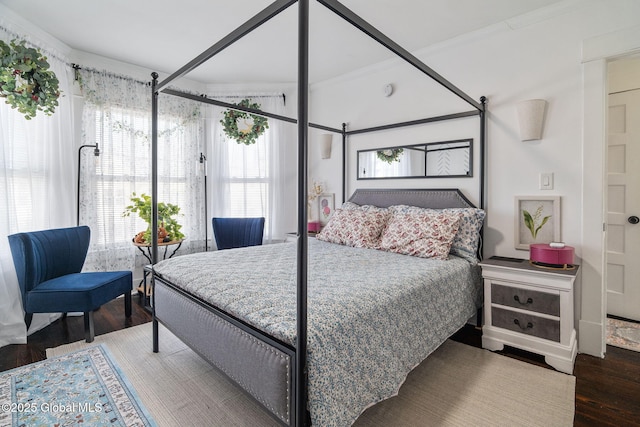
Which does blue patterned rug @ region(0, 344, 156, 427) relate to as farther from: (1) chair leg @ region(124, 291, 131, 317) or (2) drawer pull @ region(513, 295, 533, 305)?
(2) drawer pull @ region(513, 295, 533, 305)

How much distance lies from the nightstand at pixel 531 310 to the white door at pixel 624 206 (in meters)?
1.10

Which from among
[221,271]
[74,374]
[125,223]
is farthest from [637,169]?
[125,223]

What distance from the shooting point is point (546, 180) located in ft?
8.30

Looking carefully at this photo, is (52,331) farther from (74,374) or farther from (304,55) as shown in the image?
(304,55)

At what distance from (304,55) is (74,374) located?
237 centimetres

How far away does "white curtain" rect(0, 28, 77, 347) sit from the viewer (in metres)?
2.56

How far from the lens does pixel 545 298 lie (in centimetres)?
217

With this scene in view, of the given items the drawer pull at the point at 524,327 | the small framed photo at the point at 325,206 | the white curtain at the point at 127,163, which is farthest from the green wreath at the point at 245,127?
the drawer pull at the point at 524,327

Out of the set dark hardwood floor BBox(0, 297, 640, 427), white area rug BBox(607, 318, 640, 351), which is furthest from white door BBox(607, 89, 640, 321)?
dark hardwood floor BBox(0, 297, 640, 427)

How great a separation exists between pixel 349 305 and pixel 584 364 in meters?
1.93

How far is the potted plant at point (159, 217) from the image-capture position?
3414 mm

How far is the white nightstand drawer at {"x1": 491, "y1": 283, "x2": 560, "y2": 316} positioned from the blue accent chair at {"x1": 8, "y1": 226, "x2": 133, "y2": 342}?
3089 millimetres

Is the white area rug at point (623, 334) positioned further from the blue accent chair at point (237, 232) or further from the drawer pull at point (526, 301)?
the blue accent chair at point (237, 232)

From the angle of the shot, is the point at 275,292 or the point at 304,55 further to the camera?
the point at 275,292
